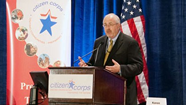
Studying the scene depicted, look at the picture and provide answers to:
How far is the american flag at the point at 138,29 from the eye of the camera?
4.40 metres

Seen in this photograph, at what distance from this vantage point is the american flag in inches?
173

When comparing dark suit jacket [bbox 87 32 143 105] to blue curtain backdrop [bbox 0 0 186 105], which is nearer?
dark suit jacket [bbox 87 32 143 105]

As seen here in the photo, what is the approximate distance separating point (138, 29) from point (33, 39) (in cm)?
174

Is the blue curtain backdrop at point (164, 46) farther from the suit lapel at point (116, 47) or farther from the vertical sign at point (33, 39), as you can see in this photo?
the suit lapel at point (116, 47)

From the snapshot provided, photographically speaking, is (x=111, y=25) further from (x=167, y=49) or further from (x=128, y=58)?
(x=167, y=49)

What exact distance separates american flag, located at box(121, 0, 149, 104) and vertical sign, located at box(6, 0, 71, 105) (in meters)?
1.04

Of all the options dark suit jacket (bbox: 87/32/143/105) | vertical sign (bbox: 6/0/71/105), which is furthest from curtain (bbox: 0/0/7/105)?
dark suit jacket (bbox: 87/32/143/105)

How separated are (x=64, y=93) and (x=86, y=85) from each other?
195 mm

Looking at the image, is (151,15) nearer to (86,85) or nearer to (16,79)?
(16,79)

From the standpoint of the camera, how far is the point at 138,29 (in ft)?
14.6

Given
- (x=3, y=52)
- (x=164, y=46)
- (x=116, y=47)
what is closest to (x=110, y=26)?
(x=116, y=47)

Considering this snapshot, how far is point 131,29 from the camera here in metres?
4.49

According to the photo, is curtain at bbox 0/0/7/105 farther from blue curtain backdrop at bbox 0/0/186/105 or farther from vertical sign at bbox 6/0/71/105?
vertical sign at bbox 6/0/71/105

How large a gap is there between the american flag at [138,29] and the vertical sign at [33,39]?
40.8 inches
